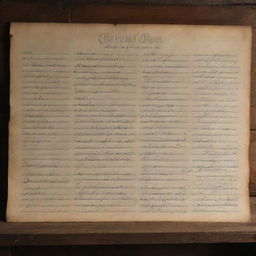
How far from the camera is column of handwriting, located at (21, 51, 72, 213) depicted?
2.94 feet

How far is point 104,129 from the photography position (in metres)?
0.91

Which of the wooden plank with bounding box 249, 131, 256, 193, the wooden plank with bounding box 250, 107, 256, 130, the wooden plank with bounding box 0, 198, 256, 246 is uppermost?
the wooden plank with bounding box 250, 107, 256, 130

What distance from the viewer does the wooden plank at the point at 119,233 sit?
82 cm

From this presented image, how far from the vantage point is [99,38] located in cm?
91

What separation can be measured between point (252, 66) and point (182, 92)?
0.61ft

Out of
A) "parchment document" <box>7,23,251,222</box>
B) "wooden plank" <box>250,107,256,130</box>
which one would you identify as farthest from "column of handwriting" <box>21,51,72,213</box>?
"wooden plank" <box>250,107,256,130</box>

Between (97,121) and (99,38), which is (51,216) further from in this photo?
(99,38)

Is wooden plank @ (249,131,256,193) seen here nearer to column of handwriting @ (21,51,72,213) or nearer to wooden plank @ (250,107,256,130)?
wooden plank @ (250,107,256,130)

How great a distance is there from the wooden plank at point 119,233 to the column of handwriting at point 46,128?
0.23 ft

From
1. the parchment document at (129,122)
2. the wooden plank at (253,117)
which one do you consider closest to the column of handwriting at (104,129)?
the parchment document at (129,122)

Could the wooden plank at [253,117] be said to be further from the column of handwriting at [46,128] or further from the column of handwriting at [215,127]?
the column of handwriting at [46,128]

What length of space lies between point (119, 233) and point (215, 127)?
1.03 ft

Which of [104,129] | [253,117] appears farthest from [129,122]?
[253,117]

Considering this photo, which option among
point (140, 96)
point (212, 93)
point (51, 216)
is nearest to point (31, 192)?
point (51, 216)
